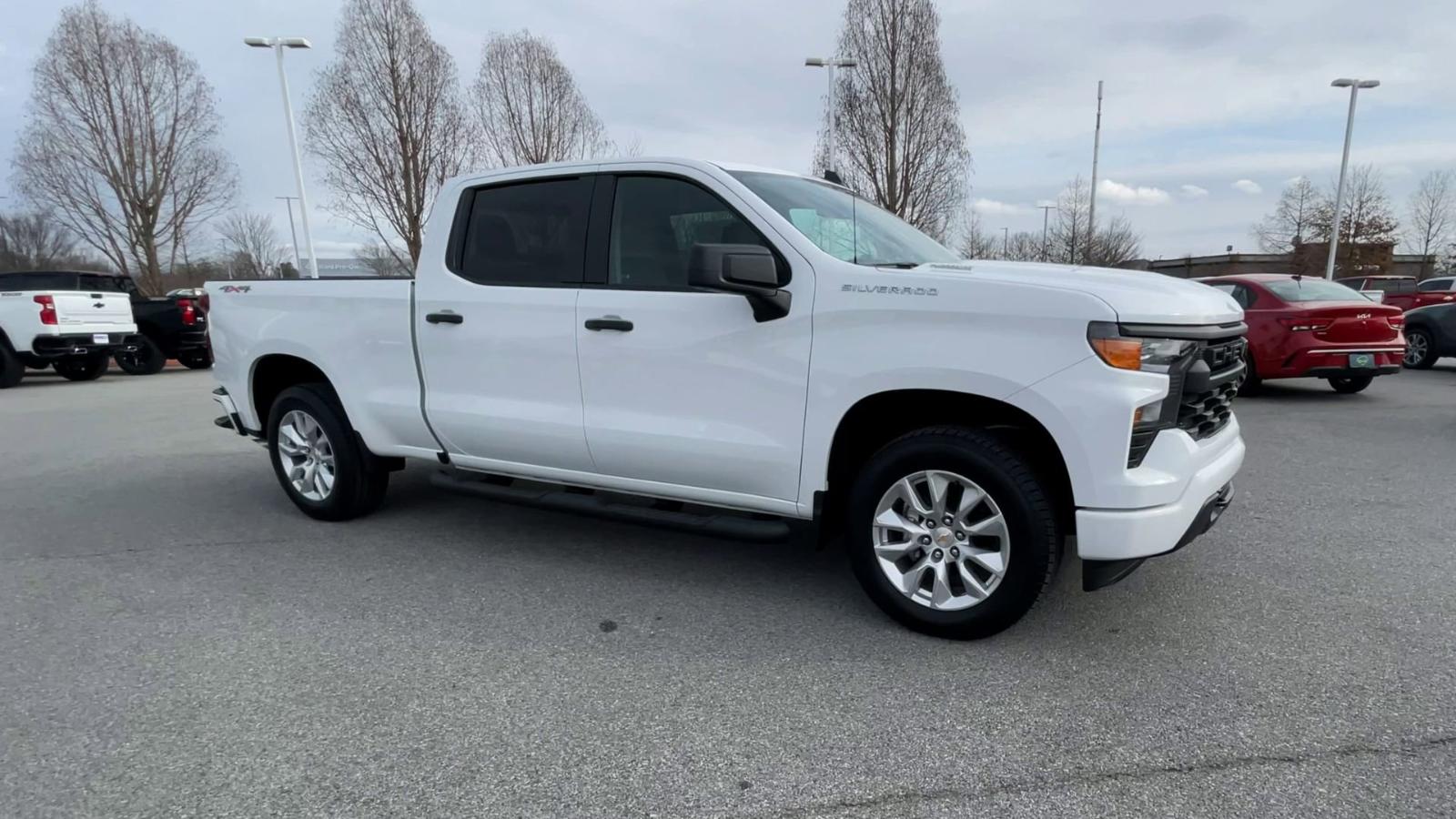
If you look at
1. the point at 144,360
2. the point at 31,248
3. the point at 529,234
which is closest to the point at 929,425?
the point at 529,234

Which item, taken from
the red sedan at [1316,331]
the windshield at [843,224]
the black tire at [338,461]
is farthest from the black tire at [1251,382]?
the black tire at [338,461]

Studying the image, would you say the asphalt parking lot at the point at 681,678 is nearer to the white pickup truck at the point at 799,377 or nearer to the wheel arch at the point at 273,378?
the white pickup truck at the point at 799,377

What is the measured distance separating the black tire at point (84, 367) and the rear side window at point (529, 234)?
1473 centimetres

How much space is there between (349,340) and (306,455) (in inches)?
36.0

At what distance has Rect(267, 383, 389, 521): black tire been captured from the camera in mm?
4797

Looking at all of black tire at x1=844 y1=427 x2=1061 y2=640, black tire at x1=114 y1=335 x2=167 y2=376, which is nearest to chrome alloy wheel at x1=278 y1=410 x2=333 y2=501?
black tire at x1=844 y1=427 x2=1061 y2=640

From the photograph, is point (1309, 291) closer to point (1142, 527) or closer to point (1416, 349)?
point (1416, 349)

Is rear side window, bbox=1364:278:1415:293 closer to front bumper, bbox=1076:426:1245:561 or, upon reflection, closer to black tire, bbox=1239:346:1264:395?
A: black tire, bbox=1239:346:1264:395

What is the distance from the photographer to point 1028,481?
302cm

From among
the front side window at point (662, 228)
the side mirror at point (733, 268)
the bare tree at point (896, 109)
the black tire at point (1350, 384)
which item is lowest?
the black tire at point (1350, 384)

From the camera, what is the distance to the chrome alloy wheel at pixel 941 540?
10.3ft

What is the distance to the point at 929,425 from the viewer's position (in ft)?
11.0

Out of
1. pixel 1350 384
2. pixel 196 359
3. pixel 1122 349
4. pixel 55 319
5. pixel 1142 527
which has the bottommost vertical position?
pixel 196 359

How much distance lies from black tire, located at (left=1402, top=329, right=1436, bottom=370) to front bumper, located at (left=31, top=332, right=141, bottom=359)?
20.9 m
